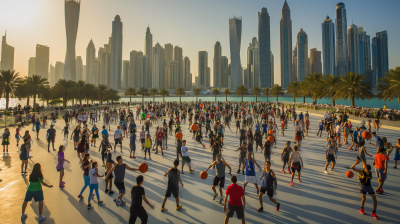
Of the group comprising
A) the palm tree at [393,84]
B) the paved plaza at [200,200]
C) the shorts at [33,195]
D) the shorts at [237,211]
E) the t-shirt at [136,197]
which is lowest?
the paved plaza at [200,200]

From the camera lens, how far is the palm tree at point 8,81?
34344mm

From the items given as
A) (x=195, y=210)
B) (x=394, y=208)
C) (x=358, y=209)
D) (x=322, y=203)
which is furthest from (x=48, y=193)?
(x=394, y=208)

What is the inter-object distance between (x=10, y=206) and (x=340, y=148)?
49.4 feet

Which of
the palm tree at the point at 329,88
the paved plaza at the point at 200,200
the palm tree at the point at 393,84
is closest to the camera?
the paved plaza at the point at 200,200

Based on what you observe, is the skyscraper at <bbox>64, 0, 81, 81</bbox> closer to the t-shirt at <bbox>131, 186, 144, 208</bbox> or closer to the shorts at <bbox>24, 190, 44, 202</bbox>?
the shorts at <bbox>24, 190, 44, 202</bbox>

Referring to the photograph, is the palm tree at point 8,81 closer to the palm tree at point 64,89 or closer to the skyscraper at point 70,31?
the palm tree at point 64,89

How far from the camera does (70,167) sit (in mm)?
8820

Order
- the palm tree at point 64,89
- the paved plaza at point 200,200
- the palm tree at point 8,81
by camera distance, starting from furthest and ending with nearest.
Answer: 1. the palm tree at point 64,89
2. the palm tree at point 8,81
3. the paved plaza at point 200,200

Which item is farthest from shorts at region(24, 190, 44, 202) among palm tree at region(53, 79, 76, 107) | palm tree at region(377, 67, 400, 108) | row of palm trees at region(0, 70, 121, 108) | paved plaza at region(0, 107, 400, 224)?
palm tree at region(53, 79, 76, 107)

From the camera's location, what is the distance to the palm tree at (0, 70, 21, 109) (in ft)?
113

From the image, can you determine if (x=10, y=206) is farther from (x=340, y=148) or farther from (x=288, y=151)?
(x=340, y=148)

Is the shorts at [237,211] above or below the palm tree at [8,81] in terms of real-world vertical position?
below

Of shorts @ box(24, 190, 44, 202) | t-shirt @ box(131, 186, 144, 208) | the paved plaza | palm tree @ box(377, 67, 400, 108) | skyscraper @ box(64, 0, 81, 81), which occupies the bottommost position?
the paved plaza

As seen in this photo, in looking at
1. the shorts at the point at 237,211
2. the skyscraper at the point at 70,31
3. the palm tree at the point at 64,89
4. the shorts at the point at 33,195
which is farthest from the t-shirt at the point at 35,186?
the skyscraper at the point at 70,31
